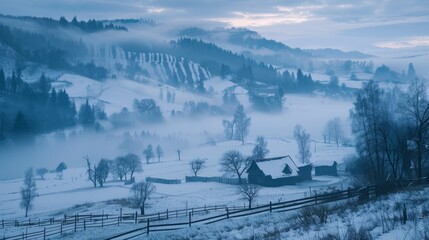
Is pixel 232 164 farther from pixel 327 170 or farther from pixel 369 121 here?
pixel 369 121

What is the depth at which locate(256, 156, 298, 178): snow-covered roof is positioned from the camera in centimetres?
6460

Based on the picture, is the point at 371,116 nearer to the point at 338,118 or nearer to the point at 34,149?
the point at 338,118

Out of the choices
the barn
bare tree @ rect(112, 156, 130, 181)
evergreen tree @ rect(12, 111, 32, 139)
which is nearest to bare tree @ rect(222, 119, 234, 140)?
bare tree @ rect(112, 156, 130, 181)

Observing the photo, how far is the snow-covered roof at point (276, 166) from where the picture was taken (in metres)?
64.6

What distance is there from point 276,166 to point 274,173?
206 centimetres

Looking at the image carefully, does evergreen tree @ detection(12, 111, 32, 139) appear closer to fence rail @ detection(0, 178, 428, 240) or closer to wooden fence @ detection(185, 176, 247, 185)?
wooden fence @ detection(185, 176, 247, 185)

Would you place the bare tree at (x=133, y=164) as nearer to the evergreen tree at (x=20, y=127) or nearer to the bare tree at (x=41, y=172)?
the bare tree at (x=41, y=172)

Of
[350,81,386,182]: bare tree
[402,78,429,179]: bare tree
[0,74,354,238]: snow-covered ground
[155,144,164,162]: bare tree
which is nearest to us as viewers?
[402,78,429,179]: bare tree

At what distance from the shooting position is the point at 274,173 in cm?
6456

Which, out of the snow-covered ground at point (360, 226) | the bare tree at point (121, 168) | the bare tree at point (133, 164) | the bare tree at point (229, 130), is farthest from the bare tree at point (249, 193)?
the bare tree at point (229, 130)

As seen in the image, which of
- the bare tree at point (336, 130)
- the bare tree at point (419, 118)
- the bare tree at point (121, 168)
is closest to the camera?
the bare tree at point (419, 118)

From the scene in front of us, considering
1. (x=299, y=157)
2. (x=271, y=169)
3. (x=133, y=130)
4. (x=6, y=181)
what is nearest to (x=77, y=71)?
(x=133, y=130)

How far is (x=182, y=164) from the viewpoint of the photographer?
88.9 m

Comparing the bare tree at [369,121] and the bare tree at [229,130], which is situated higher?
the bare tree at [369,121]
